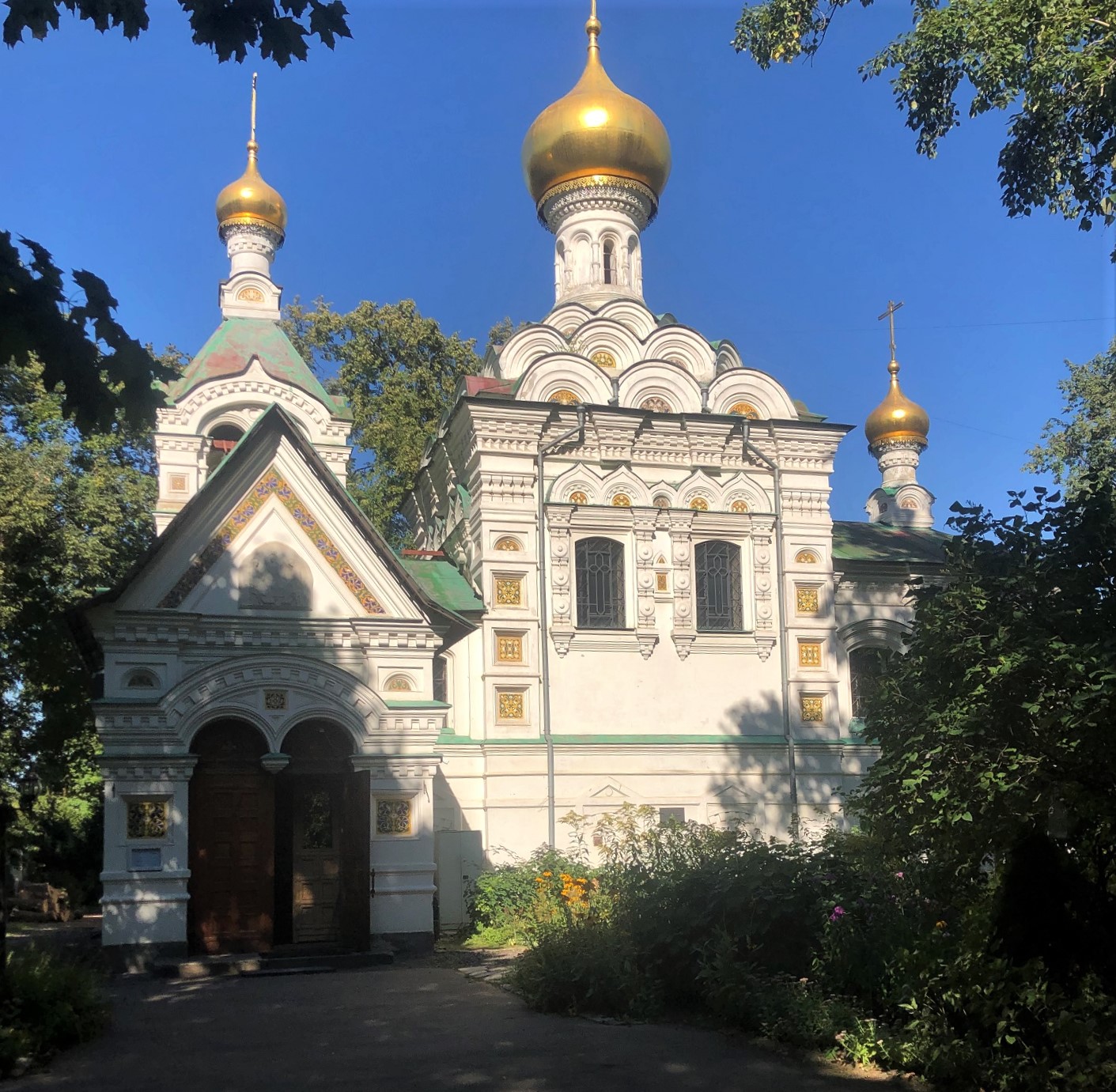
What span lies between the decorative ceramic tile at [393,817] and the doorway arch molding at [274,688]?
0.66m

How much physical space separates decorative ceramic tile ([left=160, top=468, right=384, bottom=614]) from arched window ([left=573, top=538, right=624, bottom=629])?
4814 millimetres

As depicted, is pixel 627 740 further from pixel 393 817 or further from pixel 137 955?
pixel 137 955

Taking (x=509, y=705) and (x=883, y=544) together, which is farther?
(x=883, y=544)

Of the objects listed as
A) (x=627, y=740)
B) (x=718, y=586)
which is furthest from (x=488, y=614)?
(x=718, y=586)

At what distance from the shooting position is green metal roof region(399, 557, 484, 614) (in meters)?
17.4

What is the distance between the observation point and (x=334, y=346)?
94.9 feet

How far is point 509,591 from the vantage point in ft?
58.2

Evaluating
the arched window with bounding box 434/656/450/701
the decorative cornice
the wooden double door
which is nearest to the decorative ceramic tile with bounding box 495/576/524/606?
the arched window with bounding box 434/656/450/701

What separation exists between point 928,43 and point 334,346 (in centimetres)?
1833

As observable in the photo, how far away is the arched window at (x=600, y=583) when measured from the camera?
1827cm

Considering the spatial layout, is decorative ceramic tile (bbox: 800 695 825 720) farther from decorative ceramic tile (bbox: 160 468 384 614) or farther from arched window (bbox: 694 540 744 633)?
decorative ceramic tile (bbox: 160 468 384 614)

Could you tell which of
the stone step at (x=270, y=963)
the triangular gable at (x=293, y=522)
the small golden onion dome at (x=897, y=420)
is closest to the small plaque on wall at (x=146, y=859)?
the stone step at (x=270, y=963)

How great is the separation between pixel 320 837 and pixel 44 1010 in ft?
20.8

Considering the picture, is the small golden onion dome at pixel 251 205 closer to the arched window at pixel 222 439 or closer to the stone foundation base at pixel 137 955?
the arched window at pixel 222 439
